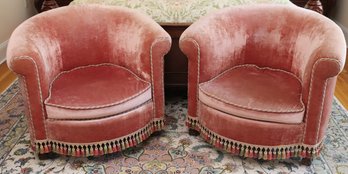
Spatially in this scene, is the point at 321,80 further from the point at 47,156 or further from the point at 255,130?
the point at 47,156

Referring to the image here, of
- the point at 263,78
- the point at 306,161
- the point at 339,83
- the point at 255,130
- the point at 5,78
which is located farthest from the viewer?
the point at 5,78

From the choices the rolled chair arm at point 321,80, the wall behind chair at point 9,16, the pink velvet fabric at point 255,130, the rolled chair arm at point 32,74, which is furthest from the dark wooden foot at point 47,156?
the wall behind chair at point 9,16

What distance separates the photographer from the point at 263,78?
2195mm

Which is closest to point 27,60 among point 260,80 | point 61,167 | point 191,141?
point 61,167

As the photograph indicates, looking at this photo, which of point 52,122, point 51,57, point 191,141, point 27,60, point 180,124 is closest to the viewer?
point 27,60

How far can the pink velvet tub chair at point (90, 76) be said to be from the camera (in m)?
1.94

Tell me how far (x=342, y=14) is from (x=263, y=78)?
231 cm

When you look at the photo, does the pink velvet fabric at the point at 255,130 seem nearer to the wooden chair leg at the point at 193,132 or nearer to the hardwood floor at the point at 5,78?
the wooden chair leg at the point at 193,132

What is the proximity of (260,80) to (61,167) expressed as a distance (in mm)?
1265

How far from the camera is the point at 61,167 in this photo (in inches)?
82.0

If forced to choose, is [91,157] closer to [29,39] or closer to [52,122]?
[52,122]

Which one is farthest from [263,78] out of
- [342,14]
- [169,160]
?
[342,14]

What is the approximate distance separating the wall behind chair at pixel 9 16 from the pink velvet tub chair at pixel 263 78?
2295 mm

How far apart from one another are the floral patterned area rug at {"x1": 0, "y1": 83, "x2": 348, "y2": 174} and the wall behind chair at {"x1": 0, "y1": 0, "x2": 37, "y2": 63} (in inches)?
57.9
